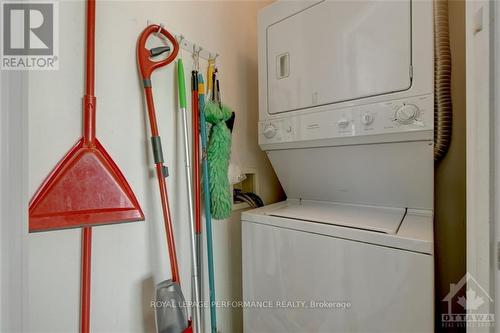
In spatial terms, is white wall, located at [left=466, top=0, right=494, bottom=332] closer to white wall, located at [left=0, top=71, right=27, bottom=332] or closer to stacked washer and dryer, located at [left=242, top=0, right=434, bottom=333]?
stacked washer and dryer, located at [left=242, top=0, right=434, bottom=333]

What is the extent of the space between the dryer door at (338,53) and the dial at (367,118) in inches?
3.4

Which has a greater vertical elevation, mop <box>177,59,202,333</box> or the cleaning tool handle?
the cleaning tool handle

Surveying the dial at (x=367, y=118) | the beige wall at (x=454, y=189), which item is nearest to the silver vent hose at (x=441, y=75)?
the beige wall at (x=454, y=189)

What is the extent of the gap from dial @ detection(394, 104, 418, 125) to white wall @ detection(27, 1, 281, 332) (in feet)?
2.97

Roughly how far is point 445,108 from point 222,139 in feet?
3.68

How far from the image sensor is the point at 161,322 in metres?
0.90

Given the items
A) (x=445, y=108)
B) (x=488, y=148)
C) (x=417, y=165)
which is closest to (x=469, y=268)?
(x=488, y=148)

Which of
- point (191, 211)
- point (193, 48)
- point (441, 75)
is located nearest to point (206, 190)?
point (191, 211)

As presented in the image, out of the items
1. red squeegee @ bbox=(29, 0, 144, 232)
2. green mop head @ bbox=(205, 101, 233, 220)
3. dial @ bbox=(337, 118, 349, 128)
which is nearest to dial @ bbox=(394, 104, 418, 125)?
dial @ bbox=(337, 118, 349, 128)

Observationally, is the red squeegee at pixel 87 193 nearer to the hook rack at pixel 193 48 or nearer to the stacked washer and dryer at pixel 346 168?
the hook rack at pixel 193 48

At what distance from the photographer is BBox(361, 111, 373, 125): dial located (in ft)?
3.32

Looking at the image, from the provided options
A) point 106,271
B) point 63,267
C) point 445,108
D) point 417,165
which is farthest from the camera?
point 445,108

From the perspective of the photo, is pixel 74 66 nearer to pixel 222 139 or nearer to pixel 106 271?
pixel 222 139

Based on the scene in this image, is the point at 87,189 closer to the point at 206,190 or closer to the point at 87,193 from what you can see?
the point at 87,193
